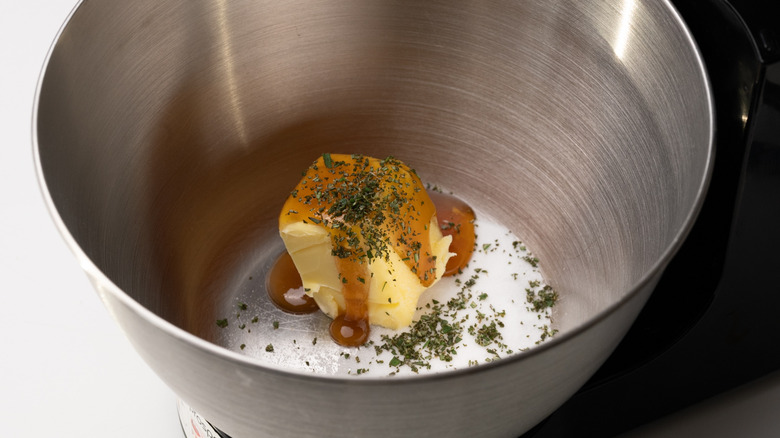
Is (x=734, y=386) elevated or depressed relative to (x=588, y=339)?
elevated

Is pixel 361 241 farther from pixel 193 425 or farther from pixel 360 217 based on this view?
pixel 193 425

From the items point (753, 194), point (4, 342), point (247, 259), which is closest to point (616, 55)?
point (753, 194)

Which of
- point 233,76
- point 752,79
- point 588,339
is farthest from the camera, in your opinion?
point 233,76

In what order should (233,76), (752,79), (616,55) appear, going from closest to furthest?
(752,79) < (616,55) < (233,76)

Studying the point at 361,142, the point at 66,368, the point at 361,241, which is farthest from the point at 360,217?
the point at 66,368

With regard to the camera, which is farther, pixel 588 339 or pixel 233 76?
pixel 233 76

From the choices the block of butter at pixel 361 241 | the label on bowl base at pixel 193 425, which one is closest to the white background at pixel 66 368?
the label on bowl base at pixel 193 425

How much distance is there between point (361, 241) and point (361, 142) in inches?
7.2

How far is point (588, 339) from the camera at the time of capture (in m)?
0.54

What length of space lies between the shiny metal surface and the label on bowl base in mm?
76

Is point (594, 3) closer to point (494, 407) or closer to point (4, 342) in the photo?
point (494, 407)

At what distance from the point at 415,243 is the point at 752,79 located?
352 millimetres

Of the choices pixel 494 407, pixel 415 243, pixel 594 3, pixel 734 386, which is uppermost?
pixel 594 3

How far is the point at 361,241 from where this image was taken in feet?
2.77
